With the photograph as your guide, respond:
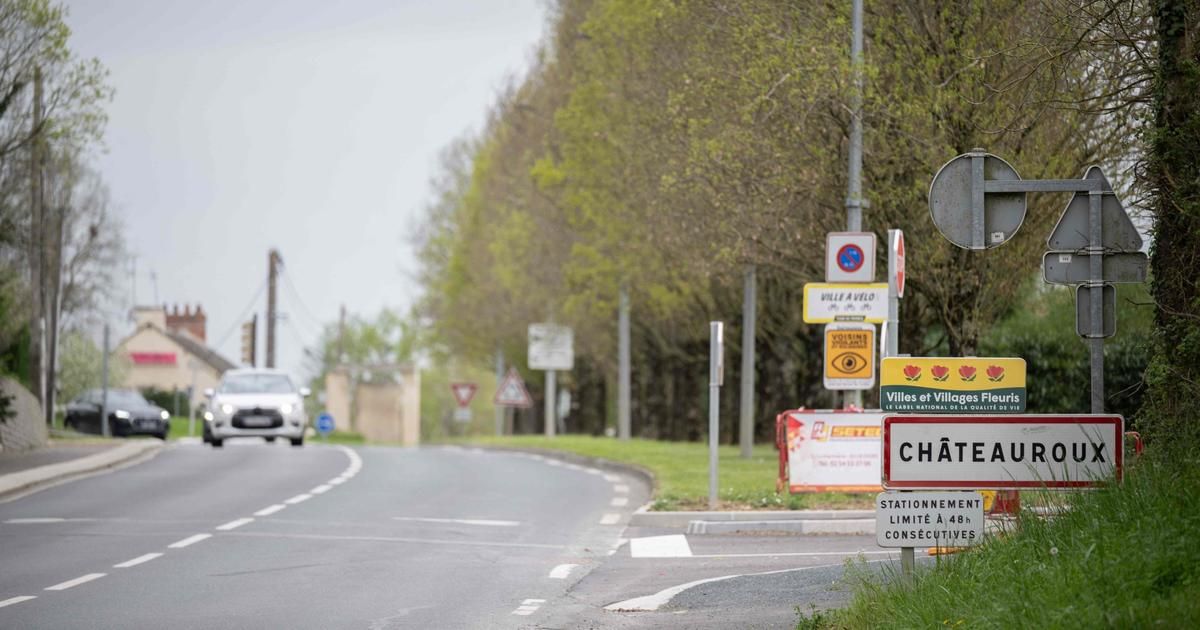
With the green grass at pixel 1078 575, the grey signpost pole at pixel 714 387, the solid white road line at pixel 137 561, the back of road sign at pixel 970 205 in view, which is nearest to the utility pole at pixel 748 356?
the grey signpost pole at pixel 714 387

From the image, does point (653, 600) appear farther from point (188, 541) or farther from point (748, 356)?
point (748, 356)

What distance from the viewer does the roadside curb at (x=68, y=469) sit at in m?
22.2

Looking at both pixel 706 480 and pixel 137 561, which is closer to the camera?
pixel 137 561

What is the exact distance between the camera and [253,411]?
3766 centimetres

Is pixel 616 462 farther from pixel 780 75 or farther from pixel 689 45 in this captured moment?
pixel 780 75

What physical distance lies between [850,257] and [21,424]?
18394mm

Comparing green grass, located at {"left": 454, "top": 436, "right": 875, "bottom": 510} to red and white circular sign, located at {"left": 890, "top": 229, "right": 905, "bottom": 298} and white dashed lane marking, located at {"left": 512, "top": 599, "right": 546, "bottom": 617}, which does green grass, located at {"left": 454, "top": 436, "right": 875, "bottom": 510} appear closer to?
red and white circular sign, located at {"left": 890, "top": 229, "right": 905, "bottom": 298}

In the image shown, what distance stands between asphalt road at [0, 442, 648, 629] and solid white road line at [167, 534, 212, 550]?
0.02 meters

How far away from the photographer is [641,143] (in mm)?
31453

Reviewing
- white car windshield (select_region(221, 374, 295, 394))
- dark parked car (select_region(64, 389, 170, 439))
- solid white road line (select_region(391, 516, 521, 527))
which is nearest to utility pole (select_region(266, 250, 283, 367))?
dark parked car (select_region(64, 389, 170, 439))

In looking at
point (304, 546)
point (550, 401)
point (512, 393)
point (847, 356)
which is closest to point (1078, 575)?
point (304, 546)

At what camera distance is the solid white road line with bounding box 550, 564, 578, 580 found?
13143mm

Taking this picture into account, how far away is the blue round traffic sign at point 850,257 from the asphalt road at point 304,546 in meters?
3.88

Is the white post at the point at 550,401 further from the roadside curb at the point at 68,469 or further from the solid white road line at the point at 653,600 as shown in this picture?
the solid white road line at the point at 653,600
